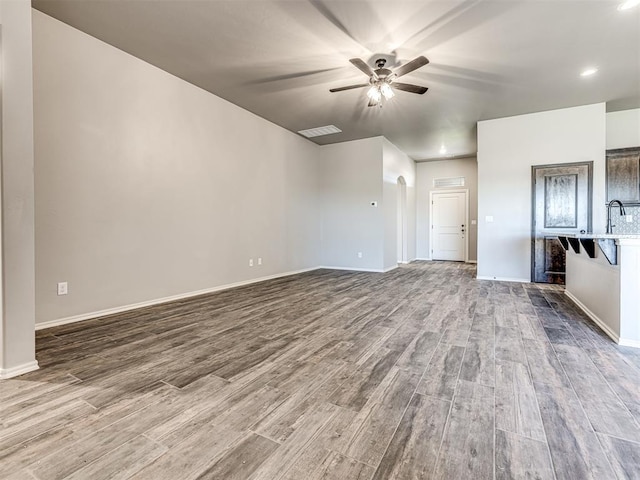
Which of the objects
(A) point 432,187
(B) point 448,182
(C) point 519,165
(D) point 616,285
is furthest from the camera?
(A) point 432,187

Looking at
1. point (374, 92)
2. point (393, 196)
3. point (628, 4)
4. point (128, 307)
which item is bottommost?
point (128, 307)

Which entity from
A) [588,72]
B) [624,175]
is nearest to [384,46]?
[588,72]

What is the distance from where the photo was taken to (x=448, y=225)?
9.12 metres

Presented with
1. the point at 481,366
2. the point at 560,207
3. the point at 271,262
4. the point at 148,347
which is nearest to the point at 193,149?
the point at 271,262

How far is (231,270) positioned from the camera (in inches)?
200

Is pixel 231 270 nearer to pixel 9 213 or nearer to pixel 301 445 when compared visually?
pixel 9 213

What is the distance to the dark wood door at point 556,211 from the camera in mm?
5086

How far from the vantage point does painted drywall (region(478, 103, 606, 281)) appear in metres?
5.03

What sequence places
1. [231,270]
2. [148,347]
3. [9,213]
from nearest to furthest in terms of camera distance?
[9,213]
[148,347]
[231,270]

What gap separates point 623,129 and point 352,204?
196 inches

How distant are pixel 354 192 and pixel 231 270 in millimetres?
3406

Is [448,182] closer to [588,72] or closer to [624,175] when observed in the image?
[624,175]

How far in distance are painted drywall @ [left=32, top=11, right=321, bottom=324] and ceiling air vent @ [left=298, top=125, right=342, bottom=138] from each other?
3.71ft

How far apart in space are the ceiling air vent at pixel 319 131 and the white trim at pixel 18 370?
217 inches
